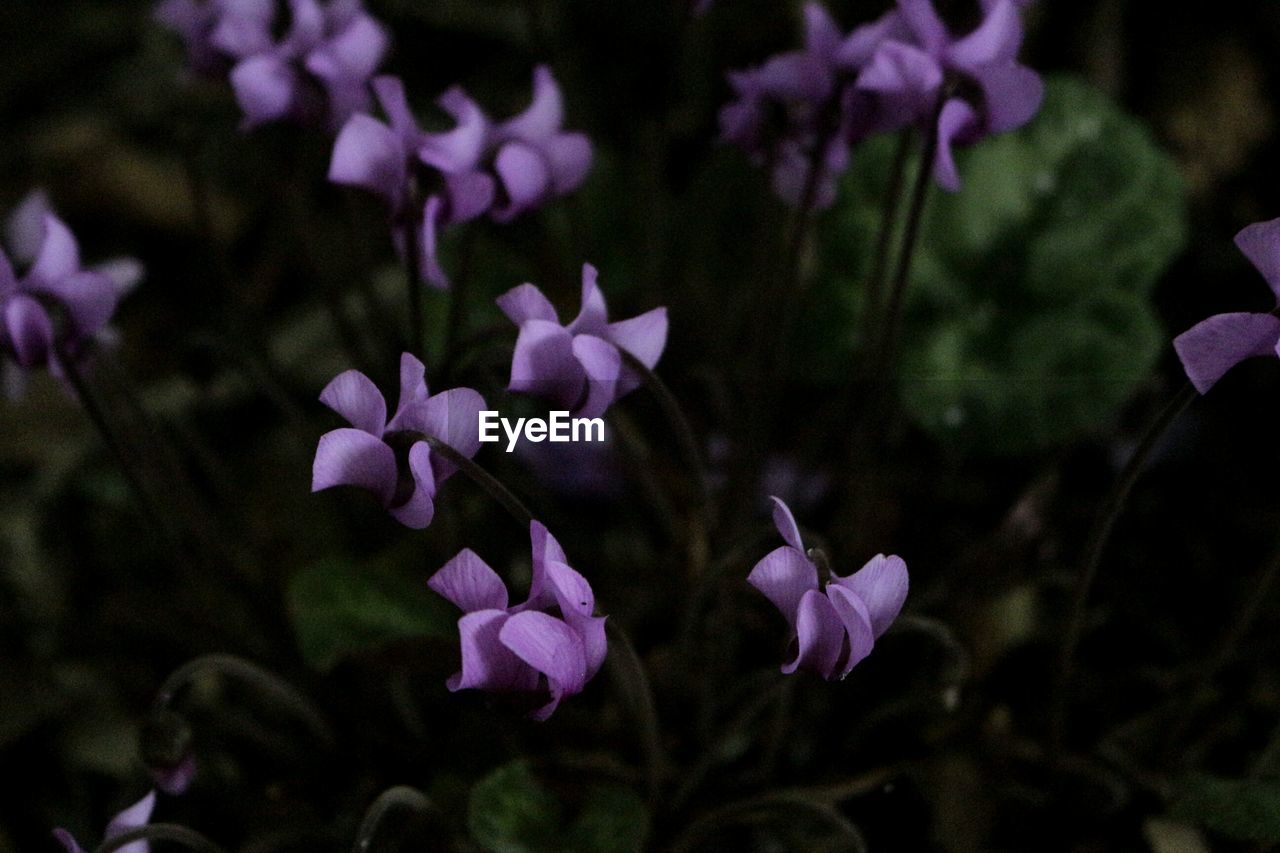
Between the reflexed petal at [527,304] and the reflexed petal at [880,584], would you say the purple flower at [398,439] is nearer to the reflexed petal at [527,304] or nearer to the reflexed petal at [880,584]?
the reflexed petal at [527,304]

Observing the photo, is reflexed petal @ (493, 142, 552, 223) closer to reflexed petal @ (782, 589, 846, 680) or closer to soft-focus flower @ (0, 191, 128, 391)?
soft-focus flower @ (0, 191, 128, 391)

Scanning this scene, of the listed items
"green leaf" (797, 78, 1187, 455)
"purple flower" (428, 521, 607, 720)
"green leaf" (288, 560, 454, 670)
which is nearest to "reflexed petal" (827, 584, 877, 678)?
"purple flower" (428, 521, 607, 720)

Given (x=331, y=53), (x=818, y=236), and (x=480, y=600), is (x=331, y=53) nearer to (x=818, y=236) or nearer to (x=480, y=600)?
(x=480, y=600)

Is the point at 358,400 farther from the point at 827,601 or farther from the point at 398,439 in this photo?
the point at 827,601

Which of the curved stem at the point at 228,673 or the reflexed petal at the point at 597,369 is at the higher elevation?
the reflexed petal at the point at 597,369

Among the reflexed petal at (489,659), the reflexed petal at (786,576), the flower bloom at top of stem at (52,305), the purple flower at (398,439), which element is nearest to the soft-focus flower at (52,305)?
the flower bloom at top of stem at (52,305)

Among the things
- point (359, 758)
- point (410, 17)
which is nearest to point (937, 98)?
point (359, 758)
